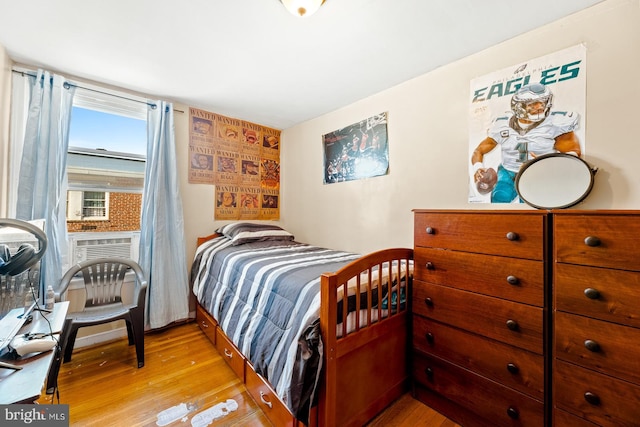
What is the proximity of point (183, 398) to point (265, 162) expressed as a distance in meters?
2.58

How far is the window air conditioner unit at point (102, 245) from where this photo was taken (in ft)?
7.42

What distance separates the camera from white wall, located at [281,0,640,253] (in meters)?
1.30

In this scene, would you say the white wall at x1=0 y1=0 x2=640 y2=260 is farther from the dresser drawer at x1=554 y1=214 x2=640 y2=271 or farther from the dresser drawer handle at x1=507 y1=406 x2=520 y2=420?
the dresser drawer handle at x1=507 y1=406 x2=520 y2=420

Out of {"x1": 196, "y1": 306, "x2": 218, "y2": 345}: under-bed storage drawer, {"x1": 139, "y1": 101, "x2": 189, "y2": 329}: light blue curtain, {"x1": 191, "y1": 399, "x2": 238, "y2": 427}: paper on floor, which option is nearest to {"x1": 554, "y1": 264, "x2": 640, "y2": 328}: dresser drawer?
{"x1": 191, "y1": 399, "x2": 238, "y2": 427}: paper on floor

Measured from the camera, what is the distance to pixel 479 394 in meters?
1.36

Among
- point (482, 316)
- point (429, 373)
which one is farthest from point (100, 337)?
point (482, 316)

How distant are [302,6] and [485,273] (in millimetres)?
1735

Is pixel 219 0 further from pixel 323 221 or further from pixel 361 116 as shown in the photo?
pixel 323 221

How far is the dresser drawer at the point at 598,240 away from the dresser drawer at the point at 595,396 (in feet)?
1.55

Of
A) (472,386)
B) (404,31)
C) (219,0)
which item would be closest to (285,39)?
(219,0)

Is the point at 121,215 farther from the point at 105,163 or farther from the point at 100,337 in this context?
the point at 100,337

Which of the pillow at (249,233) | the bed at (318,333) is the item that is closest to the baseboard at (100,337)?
the bed at (318,333)

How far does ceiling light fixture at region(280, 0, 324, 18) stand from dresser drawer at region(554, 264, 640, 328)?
176 cm

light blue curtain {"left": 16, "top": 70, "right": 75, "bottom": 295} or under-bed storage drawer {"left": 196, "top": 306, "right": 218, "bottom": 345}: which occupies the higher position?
light blue curtain {"left": 16, "top": 70, "right": 75, "bottom": 295}
